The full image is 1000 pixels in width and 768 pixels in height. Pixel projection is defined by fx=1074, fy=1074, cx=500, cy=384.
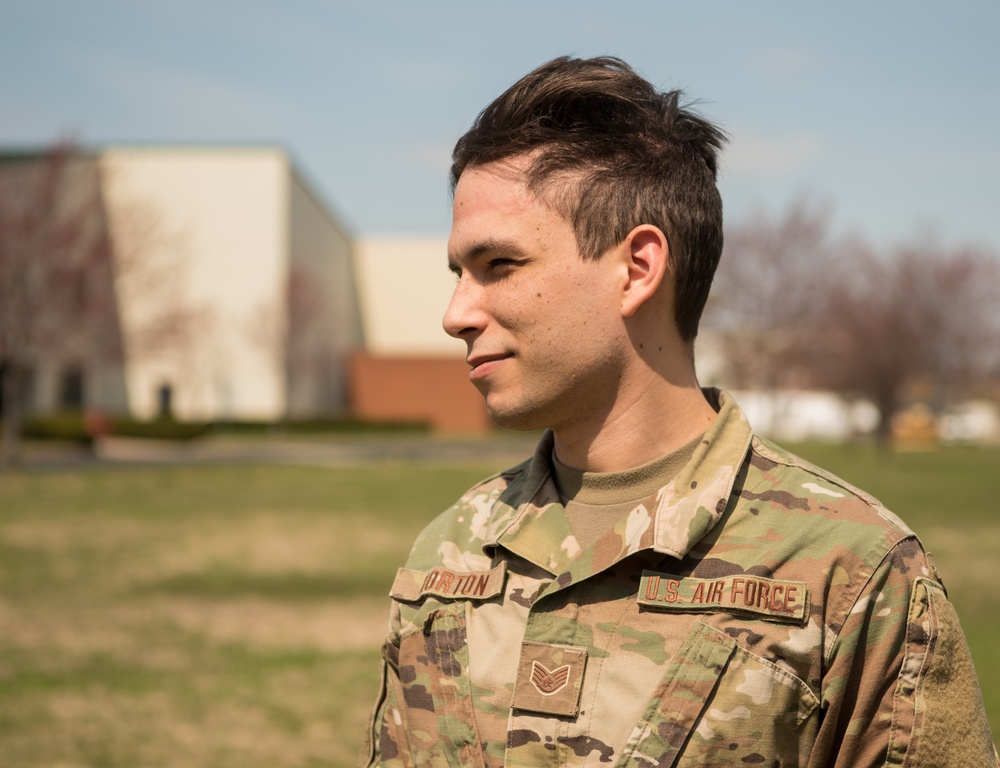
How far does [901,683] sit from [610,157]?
3.43ft

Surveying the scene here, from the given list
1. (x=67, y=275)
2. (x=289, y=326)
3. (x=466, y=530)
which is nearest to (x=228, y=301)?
(x=289, y=326)

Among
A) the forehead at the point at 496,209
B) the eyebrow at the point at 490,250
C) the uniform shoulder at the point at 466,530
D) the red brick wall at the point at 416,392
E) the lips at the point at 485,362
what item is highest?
the forehead at the point at 496,209

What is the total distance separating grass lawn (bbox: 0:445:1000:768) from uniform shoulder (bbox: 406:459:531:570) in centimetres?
437

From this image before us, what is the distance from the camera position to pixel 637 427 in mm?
2064

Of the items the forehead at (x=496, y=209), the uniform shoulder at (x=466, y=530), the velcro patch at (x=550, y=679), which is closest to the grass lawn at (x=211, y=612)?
the uniform shoulder at (x=466, y=530)

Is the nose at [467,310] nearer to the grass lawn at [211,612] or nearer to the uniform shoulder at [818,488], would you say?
the uniform shoulder at [818,488]

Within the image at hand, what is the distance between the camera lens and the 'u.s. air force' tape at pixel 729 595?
1793 mm

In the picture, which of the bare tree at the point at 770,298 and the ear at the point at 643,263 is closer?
the ear at the point at 643,263

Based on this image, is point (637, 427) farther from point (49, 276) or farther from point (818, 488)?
point (49, 276)

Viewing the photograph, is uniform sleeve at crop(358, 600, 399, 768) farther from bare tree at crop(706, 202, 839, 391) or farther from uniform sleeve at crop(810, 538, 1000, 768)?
bare tree at crop(706, 202, 839, 391)

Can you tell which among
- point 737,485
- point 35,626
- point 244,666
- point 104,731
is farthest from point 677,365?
point 35,626

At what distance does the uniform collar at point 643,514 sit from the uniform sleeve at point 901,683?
0.31 meters

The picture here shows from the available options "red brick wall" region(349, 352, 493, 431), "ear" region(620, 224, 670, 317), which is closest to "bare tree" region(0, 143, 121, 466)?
"ear" region(620, 224, 670, 317)

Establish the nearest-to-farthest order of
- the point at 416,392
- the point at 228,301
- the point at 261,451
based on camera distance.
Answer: the point at 261,451 < the point at 228,301 < the point at 416,392
